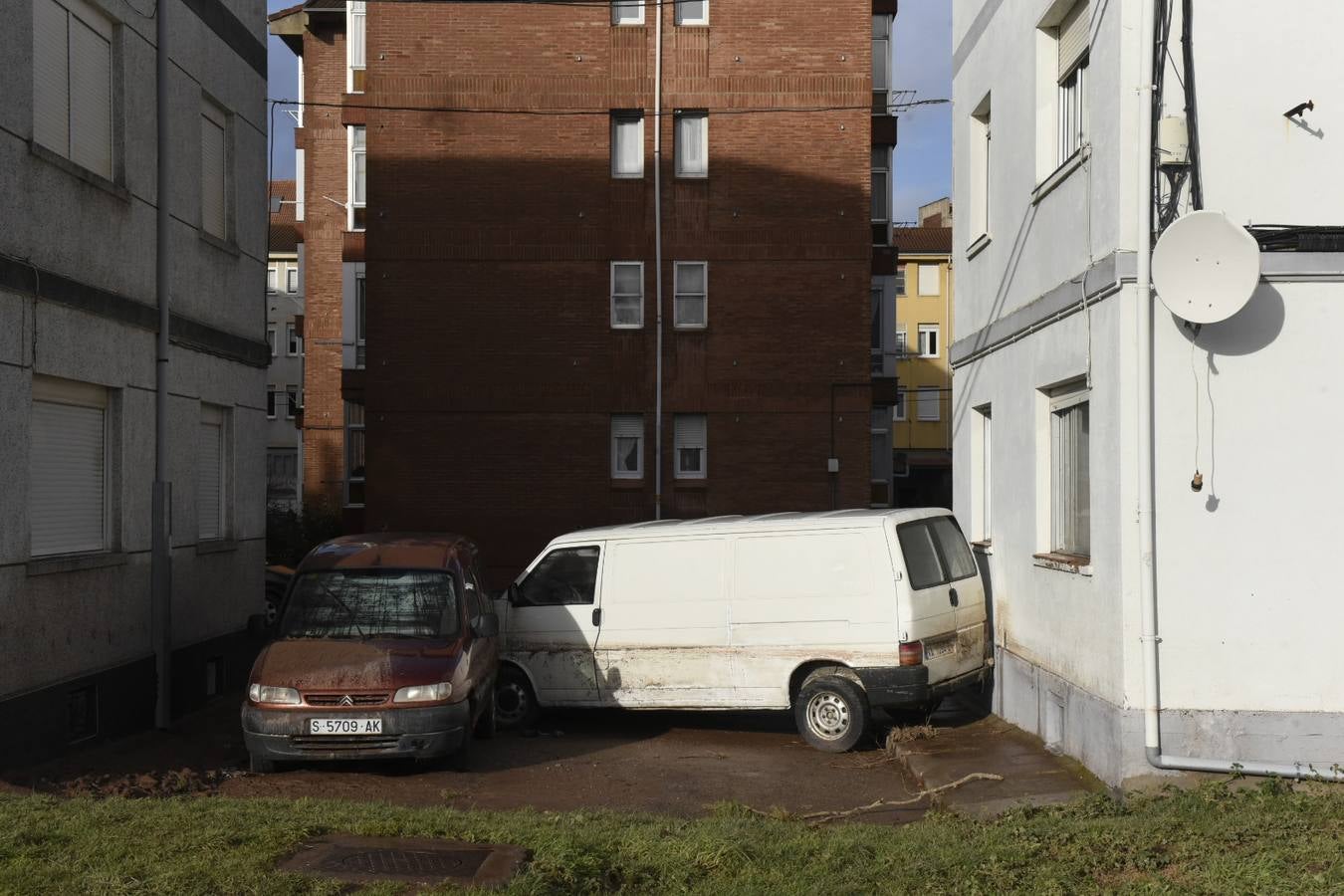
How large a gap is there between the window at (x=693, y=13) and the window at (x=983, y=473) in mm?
15499

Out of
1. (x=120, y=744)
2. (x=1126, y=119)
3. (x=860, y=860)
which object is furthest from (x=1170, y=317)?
(x=120, y=744)

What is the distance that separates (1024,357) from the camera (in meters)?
12.2

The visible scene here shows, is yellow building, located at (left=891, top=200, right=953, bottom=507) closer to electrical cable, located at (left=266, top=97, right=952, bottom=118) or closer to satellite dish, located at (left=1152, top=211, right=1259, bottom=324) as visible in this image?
electrical cable, located at (left=266, top=97, right=952, bottom=118)

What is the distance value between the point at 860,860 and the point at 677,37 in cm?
2252

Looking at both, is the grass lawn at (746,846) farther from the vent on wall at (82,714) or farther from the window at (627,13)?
the window at (627,13)

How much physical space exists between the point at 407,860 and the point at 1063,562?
5.65 metres

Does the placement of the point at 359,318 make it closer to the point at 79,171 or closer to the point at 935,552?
the point at 79,171

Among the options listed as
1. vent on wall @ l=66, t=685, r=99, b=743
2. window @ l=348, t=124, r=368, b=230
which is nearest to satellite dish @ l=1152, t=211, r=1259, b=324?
vent on wall @ l=66, t=685, r=99, b=743

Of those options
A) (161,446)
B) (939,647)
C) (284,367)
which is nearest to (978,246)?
(939,647)

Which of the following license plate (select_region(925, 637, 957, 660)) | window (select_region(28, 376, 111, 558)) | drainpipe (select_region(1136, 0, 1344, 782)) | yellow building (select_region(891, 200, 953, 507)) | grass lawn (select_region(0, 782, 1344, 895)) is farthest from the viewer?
yellow building (select_region(891, 200, 953, 507))

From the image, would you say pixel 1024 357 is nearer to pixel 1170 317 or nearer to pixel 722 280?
pixel 1170 317

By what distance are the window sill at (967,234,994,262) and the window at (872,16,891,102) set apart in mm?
16803

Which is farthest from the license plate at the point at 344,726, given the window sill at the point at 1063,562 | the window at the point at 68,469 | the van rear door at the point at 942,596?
the window sill at the point at 1063,562

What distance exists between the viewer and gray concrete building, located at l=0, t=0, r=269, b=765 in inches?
433
